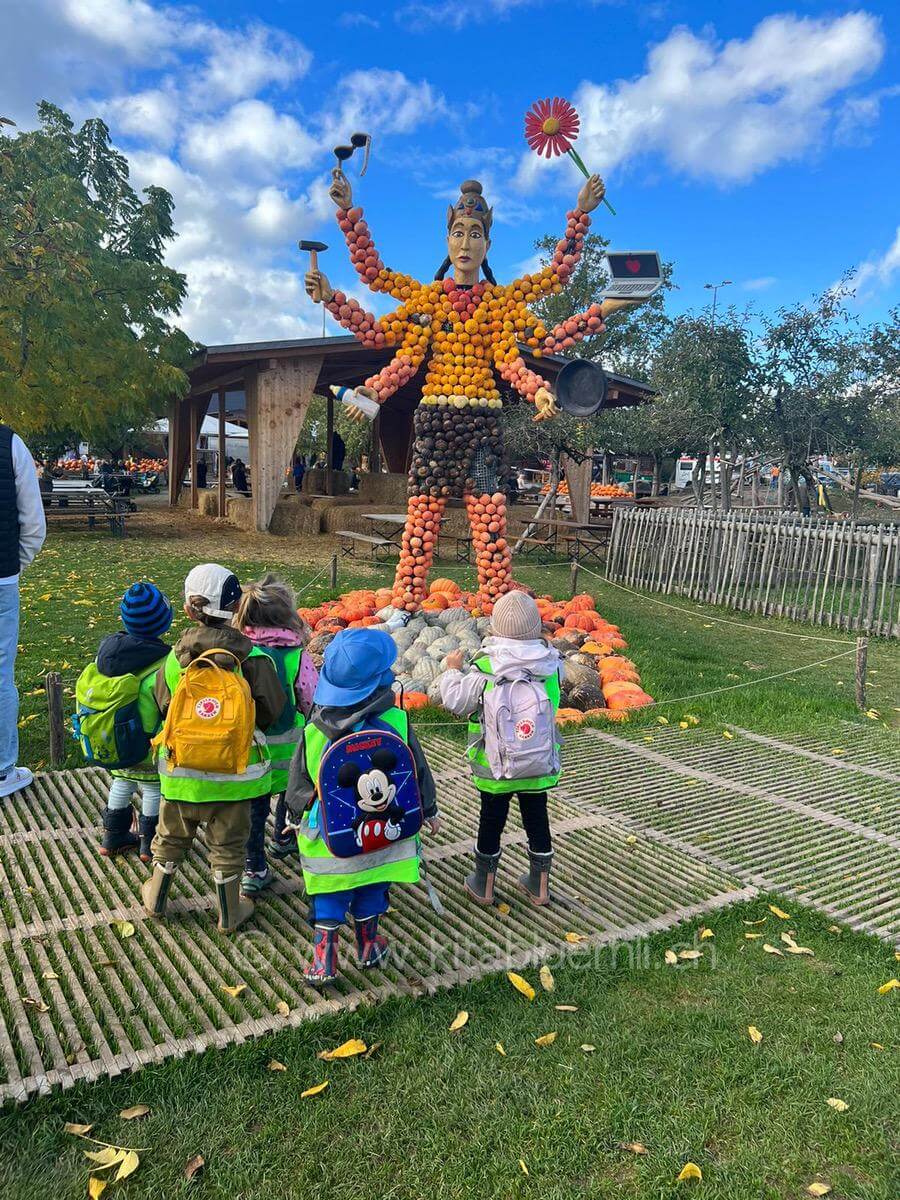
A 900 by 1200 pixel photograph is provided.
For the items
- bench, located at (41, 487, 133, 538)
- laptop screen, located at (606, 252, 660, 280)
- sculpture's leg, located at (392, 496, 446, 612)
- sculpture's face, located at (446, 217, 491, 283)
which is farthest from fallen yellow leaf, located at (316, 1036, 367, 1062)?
bench, located at (41, 487, 133, 538)

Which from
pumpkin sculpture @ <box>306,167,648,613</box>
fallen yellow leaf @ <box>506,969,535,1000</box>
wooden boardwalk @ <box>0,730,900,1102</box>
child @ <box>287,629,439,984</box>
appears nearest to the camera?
wooden boardwalk @ <box>0,730,900,1102</box>

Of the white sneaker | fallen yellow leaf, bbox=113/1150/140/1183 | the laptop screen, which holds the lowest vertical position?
fallen yellow leaf, bbox=113/1150/140/1183

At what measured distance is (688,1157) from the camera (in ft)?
7.61

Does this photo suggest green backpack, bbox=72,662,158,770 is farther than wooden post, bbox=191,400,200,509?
No

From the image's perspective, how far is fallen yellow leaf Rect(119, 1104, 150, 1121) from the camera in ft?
7.77

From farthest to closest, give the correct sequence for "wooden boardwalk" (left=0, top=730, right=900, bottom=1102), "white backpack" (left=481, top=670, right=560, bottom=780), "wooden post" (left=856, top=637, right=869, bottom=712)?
"wooden post" (left=856, top=637, right=869, bottom=712), "white backpack" (left=481, top=670, right=560, bottom=780), "wooden boardwalk" (left=0, top=730, right=900, bottom=1102)

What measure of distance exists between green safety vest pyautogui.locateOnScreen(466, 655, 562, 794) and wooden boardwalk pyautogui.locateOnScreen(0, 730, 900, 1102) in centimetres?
60

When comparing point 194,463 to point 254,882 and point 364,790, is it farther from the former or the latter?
point 364,790

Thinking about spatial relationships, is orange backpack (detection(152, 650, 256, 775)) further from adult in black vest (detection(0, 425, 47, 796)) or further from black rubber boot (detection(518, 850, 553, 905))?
adult in black vest (detection(0, 425, 47, 796))

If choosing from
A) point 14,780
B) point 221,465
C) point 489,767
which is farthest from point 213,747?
point 221,465

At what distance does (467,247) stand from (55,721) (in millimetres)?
5471

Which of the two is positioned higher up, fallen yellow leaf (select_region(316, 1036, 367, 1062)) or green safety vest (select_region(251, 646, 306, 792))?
green safety vest (select_region(251, 646, 306, 792))

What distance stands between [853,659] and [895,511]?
947 inches

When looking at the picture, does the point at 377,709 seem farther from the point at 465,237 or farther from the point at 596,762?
the point at 465,237
